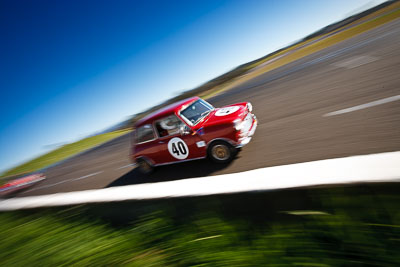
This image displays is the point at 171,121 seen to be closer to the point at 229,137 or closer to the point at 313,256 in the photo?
the point at 229,137

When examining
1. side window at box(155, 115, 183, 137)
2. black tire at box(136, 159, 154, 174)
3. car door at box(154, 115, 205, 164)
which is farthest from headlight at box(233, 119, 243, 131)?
black tire at box(136, 159, 154, 174)

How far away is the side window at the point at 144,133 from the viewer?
5.65 metres

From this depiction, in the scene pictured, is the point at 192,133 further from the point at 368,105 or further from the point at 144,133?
the point at 368,105

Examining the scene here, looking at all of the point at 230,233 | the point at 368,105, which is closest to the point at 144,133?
the point at 230,233

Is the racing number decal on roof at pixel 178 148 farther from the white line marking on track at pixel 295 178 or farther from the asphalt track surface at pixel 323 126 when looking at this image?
the white line marking on track at pixel 295 178

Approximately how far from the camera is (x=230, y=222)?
1.83m

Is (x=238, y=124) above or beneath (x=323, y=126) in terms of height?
above

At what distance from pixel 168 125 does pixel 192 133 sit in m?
0.76

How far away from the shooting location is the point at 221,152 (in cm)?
496

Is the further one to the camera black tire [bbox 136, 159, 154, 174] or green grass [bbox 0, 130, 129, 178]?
green grass [bbox 0, 130, 129, 178]

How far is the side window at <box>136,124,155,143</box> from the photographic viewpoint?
5.65m

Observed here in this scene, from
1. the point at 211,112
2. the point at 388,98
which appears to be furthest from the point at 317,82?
the point at 211,112

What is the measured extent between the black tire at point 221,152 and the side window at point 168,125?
101 cm

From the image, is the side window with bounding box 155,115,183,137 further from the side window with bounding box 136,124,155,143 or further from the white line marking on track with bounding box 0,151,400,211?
the white line marking on track with bounding box 0,151,400,211
